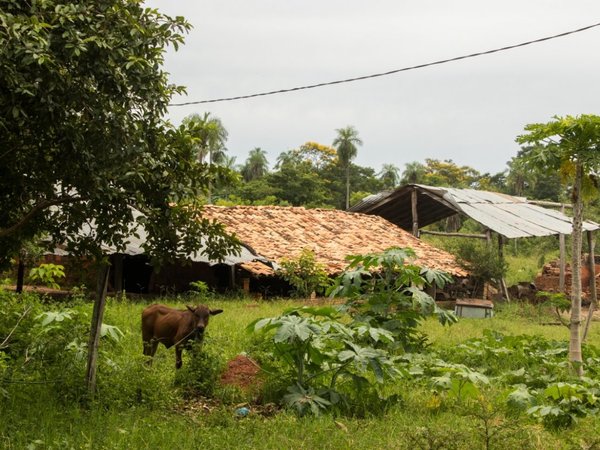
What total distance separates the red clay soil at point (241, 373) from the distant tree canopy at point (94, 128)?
144 centimetres

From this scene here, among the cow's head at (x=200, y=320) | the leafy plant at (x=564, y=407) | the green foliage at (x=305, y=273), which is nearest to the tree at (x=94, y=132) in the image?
the cow's head at (x=200, y=320)

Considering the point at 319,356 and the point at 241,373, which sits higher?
the point at 319,356

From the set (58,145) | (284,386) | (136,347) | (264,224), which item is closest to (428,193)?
(264,224)

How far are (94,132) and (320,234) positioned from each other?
16.9 metres

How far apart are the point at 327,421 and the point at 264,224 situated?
15763 millimetres

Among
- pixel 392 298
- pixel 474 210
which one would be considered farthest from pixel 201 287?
pixel 474 210

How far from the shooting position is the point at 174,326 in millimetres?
8109

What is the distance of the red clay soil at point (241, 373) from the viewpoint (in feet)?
25.3

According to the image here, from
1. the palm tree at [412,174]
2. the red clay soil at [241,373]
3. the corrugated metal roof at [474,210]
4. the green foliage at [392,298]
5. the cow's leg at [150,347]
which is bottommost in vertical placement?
the red clay soil at [241,373]

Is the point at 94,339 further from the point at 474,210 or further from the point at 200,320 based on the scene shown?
the point at 474,210

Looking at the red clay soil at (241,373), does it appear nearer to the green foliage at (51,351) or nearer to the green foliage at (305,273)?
the green foliage at (51,351)

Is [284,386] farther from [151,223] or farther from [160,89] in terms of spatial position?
[160,89]

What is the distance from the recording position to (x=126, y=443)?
5797mm

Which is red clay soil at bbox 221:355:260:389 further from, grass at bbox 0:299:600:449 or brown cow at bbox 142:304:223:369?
brown cow at bbox 142:304:223:369
